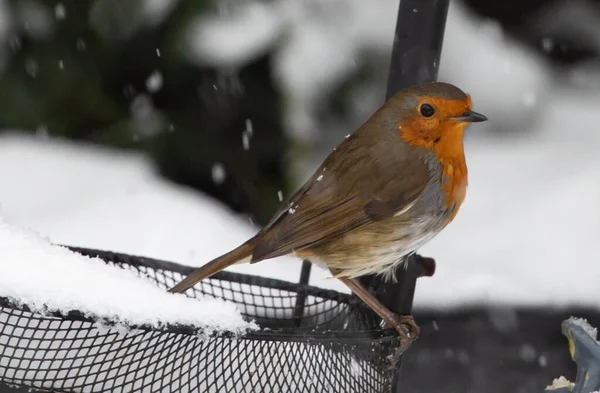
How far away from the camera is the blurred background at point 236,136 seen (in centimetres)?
347

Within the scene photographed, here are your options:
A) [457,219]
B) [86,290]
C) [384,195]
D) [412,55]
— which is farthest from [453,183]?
[457,219]

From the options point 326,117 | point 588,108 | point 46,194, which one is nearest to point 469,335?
point 326,117

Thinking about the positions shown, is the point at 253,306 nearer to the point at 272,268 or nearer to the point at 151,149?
the point at 272,268

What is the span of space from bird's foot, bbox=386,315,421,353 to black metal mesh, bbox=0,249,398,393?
5cm

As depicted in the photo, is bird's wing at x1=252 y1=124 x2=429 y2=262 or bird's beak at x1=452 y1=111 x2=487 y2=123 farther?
bird's wing at x1=252 y1=124 x2=429 y2=262

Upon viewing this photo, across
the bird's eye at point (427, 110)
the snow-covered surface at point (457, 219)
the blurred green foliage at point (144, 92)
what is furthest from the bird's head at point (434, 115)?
the blurred green foliage at point (144, 92)

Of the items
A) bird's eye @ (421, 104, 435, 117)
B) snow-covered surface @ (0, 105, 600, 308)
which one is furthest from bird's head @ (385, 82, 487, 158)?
snow-covered surface @ (0, 105, 600, 308)

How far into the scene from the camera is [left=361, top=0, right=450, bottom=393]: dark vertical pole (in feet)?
6.73

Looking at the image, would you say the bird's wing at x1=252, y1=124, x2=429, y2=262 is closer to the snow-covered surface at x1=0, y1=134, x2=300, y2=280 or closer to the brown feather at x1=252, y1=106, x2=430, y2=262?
the brown feather at x1=252, y1=106, x2=430, y2=262

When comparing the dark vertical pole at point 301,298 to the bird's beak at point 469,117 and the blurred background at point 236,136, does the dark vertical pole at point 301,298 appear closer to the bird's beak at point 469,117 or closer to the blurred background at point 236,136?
the bird's beak at point 469,117

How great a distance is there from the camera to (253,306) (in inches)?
98.7

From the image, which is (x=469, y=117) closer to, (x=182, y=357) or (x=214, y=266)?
(x=214, y=266)

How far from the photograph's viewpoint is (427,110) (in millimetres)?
2262

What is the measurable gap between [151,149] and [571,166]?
1.90m
